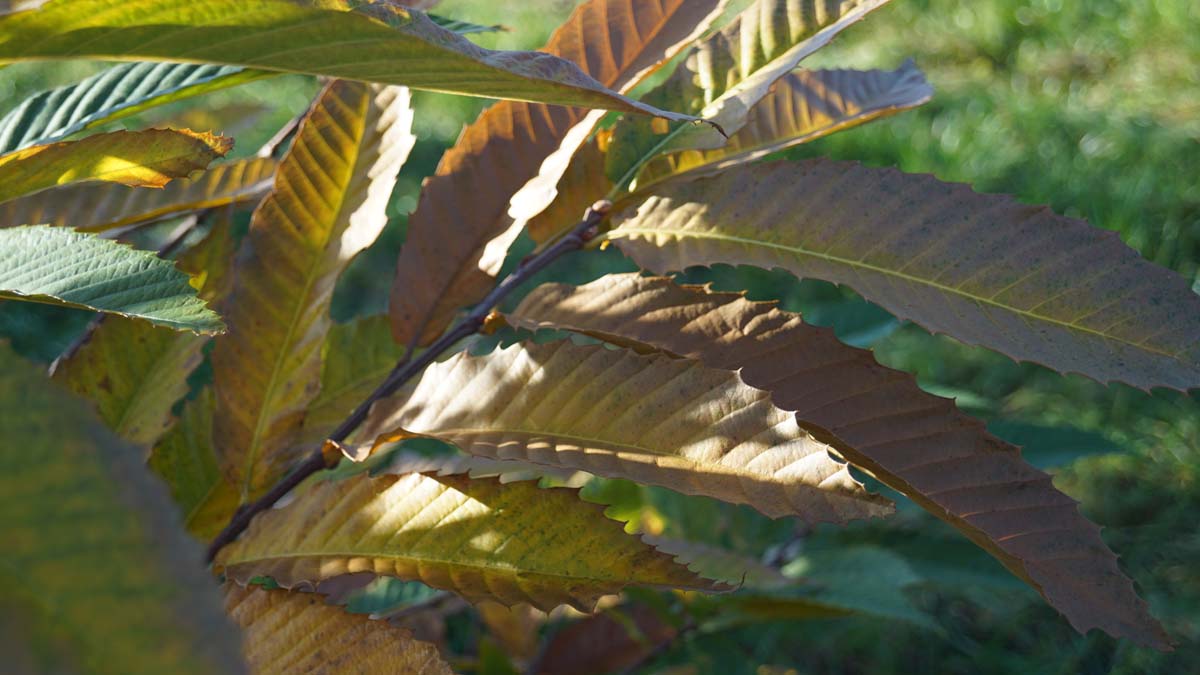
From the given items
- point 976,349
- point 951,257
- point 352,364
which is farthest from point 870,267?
point 976,349

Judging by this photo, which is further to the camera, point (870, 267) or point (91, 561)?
point (870, 267)

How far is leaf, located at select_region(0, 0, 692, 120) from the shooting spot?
453 millimetres

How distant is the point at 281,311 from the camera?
710 millimetres

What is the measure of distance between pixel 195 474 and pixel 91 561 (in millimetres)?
545

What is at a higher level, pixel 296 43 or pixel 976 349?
pixel 296 43

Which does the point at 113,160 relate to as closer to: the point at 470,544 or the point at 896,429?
the point at 470,544

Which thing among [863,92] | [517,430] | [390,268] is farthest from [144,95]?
[390,268]

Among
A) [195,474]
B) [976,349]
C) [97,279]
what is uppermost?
[97,279]

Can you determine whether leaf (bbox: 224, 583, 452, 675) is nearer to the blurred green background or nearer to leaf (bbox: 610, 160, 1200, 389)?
leaf (bbox: 610, 160, 1200, 389)

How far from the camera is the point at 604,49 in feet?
2.44

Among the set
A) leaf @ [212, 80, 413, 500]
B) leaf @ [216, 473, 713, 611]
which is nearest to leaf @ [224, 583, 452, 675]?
leaf @ [216, 473, 713, 611]

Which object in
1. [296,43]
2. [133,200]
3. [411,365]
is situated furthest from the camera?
[133,200]

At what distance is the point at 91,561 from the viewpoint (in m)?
0.26

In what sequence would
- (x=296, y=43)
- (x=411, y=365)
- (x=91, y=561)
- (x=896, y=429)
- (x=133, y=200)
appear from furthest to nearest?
1. (x=133, y=200)
2. (x=411, y=365)
3. (x=896, y=429)
4. (x=296, y=43)
5. (x=91, y=561)
